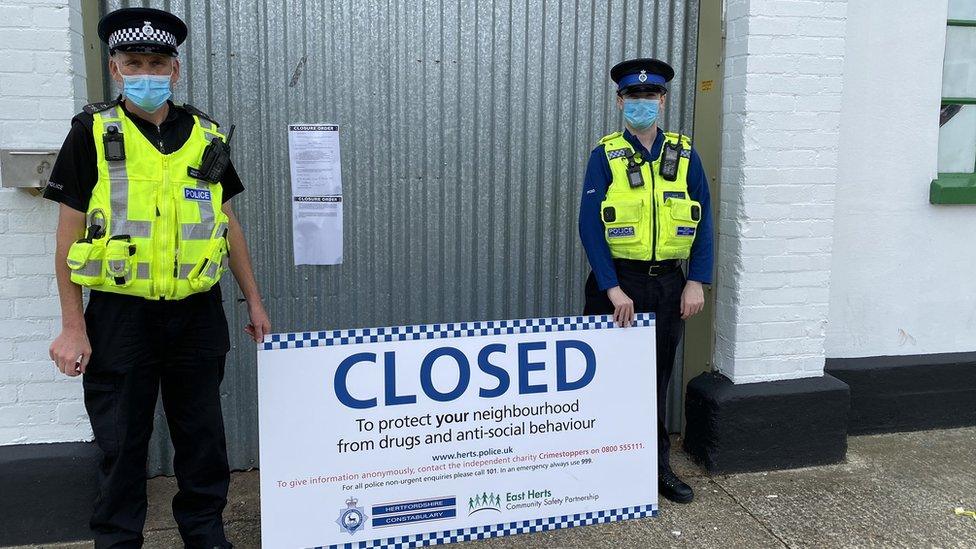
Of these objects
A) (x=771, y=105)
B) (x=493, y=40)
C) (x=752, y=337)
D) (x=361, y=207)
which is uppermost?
(x=493, y=40)

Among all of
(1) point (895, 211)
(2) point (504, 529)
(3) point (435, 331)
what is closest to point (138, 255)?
(3) point (435, 331)

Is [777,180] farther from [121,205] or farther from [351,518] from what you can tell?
[121,205]

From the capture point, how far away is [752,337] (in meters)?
Result: 4.08

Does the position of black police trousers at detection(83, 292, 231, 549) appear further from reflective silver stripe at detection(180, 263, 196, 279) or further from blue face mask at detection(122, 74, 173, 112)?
blue face mask at detection(122, 74, 173, 112)

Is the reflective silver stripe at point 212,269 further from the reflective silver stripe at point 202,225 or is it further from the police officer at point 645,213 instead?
the police officer at point 645,213

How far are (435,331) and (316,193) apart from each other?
1.15 m

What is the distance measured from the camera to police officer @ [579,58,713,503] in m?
3.43

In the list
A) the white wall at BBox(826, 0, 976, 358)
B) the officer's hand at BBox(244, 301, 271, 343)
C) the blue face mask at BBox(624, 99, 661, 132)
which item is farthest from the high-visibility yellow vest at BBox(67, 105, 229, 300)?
the white wall at BBox(826, 0, 976, 358)

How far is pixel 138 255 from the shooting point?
2.62 metres

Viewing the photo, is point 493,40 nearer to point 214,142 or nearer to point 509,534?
point 214,142

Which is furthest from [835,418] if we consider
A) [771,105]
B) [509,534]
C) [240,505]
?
[240,505]

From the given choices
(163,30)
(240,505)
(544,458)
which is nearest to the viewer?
(163,30)

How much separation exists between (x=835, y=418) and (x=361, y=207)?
2.82 meters

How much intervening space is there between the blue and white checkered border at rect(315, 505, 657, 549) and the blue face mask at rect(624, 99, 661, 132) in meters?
1.76
